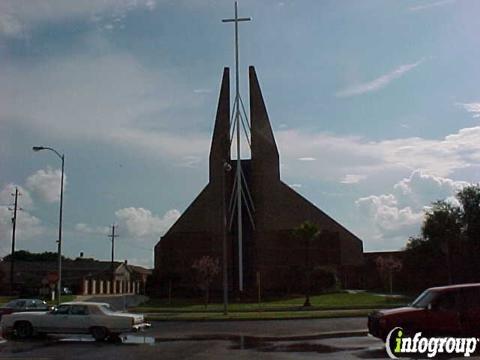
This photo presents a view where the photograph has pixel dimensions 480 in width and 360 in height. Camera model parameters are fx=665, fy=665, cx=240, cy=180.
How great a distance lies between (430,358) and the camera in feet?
43.9

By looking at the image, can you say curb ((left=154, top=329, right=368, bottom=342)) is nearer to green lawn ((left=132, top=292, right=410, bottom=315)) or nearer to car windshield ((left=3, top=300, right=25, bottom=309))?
car windshield ((left=3, top=300, right=25, bottom=309))

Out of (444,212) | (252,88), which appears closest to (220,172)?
(252,88)

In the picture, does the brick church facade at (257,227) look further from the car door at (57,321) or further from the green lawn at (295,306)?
the car door at (57,321)

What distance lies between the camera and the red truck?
14.6 meters

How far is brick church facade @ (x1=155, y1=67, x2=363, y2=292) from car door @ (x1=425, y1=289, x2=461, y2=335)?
57726 mm

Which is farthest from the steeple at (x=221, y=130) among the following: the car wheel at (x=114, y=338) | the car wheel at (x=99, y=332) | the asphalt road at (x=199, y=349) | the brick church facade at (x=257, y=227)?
the asphalt road at (x=199, y=349)

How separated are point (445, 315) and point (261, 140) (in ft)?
212

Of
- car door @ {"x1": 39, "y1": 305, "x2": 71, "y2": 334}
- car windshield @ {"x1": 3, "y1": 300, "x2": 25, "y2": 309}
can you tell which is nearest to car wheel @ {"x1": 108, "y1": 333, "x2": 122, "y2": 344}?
car door @ {"x1": 39, "y1": 305, "x2": 71, "y2": 334}

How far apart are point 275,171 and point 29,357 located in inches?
2534
